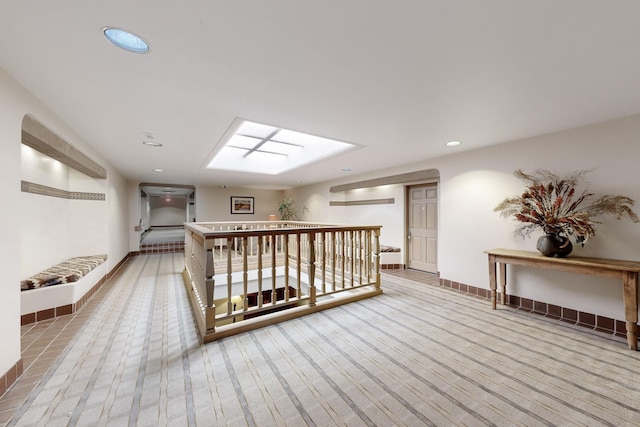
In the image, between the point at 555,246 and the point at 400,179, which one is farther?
the point at 400,179

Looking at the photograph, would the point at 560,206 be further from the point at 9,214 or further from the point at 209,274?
the point at 9,214

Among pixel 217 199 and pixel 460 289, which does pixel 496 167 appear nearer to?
pixel 460 289

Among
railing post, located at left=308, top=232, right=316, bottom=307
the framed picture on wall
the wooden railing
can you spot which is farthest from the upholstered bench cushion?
the framed picture on wall

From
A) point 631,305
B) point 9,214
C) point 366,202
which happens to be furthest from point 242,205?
point 631,305

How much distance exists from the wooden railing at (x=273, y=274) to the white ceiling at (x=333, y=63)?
50.9 inches

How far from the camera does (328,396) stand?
1584mm

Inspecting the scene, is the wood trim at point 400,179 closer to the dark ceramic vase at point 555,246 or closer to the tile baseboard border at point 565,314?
the dark ceramic vase at point 555,246

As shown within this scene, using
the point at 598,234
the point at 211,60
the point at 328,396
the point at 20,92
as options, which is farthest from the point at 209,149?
the point at 598,234

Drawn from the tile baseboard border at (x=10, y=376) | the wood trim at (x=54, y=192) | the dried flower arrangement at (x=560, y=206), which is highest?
the wood trim at (x=54, y=192)

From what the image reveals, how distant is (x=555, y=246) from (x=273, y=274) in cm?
308

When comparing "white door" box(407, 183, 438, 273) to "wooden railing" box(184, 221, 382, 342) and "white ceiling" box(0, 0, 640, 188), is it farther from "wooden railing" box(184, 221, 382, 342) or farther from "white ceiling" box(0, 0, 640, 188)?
"white ceiling" box(0, 0, 640, 188)

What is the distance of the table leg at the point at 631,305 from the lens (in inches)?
82.4

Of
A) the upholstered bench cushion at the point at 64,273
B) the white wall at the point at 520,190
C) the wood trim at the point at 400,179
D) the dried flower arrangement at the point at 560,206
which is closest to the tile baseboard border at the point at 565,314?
the white wall at the point at 520,190

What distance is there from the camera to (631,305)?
2104 millimetres
